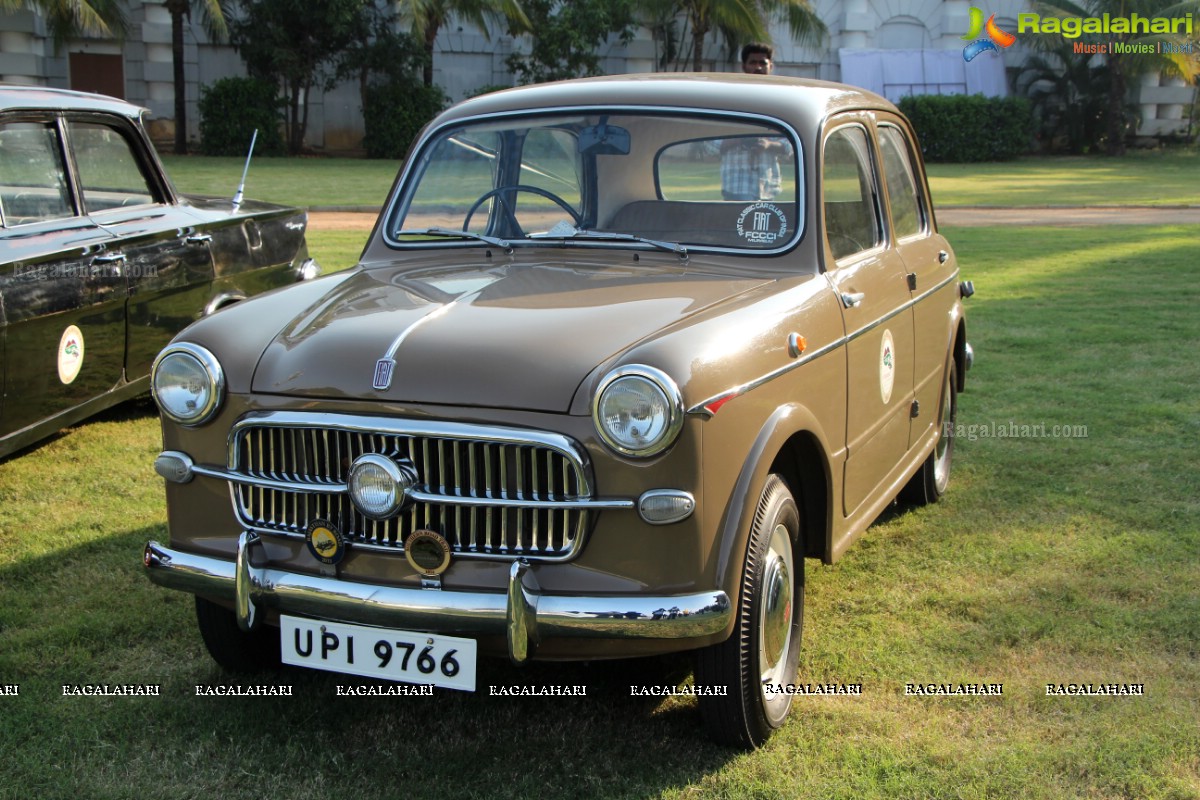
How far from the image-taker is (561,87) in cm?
447

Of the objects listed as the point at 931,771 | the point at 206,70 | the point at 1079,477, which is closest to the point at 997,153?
the point at 206,70

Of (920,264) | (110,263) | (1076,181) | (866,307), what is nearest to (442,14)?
(1076,181)

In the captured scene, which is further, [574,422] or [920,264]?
[920,264]

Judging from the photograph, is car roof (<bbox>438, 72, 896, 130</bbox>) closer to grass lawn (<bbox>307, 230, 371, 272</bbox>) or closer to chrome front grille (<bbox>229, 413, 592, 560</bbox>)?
chrome front grille (<bbox>229, 413, 592, 560</bbox>)

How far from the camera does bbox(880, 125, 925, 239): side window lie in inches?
194

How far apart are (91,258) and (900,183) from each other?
11.9 feet

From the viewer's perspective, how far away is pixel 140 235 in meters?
6.04

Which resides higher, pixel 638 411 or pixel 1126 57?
pixel 1126 57

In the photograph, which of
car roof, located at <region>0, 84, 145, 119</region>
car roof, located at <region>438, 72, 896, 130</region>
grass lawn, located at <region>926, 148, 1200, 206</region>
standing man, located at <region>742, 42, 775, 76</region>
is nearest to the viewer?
car roof, located at <region>438, 72, 896, 130</region>

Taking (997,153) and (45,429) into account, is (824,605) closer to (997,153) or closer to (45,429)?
(45,429)

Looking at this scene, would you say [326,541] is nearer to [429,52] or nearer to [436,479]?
[436,479]

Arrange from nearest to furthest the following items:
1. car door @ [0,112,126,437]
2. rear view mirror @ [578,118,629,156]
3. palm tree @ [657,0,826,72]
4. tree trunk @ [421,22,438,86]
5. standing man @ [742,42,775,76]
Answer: rear view mirror @ [578,118,629,156], car door @ [0,112,126,437], standing man @ [742,42,775,76], tree trunk @ [421,22,438,86], palm tree @ [657,0,826,72]

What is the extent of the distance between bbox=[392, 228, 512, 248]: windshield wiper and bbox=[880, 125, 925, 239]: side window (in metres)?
1.61
